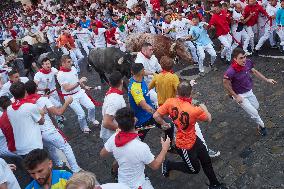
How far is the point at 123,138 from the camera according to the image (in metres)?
4.52

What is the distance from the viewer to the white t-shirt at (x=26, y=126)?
5855 millimetres

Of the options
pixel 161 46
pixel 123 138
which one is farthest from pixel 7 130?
pixel 161 46

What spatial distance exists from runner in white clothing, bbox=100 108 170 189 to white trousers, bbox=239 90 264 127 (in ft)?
9.52

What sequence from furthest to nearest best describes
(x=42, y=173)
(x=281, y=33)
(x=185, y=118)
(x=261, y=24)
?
(x=261, y=24) → (x=281, y=33) → (x=185, y=118) → (x=42, y=173)

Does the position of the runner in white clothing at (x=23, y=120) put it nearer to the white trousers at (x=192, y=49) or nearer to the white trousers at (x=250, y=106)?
the white trousers at (x=250, y=106)

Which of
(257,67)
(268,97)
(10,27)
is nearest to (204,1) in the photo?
(257,67)

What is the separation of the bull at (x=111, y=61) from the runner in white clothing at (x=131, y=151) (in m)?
6.67

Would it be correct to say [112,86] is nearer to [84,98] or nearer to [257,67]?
[84,98]

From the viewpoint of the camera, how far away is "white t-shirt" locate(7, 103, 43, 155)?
586 cm

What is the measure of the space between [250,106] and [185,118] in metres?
2.18

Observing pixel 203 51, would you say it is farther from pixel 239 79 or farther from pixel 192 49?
pixel 239 79

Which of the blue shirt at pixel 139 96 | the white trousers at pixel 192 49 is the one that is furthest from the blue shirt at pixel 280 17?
the blue shirt at pixel 139 96

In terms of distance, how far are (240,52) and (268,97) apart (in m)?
2.54

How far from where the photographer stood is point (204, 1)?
16.7 metres
